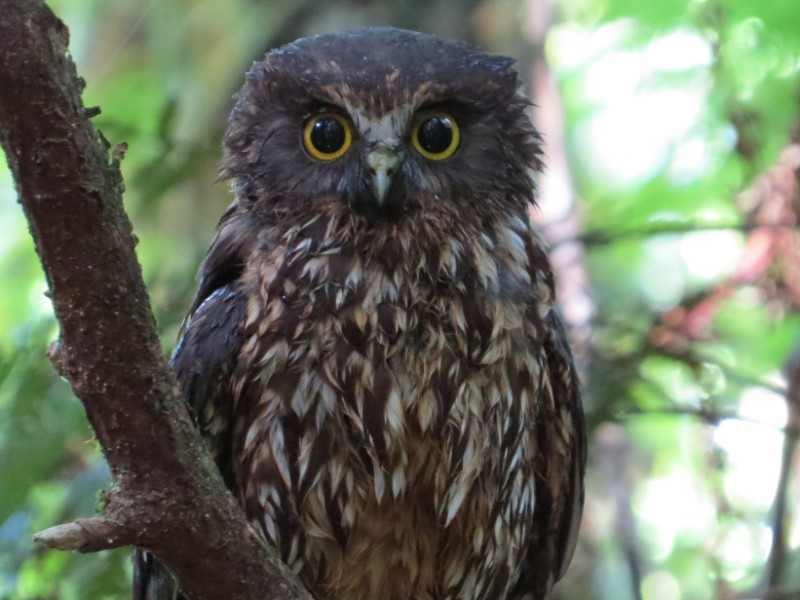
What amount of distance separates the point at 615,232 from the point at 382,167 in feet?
4.90

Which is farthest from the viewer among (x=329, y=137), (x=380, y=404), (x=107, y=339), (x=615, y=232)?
(x=615, y=232)

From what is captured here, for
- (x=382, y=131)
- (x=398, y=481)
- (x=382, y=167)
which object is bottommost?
(x=398, y=481)

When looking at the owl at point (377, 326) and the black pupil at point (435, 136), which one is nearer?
the owl at point (377, 326)

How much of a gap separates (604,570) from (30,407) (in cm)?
241

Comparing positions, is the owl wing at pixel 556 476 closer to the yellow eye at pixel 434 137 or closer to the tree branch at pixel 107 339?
the yellow eye at pixel 434 137

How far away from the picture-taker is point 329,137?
274cm

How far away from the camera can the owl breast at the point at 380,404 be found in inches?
102

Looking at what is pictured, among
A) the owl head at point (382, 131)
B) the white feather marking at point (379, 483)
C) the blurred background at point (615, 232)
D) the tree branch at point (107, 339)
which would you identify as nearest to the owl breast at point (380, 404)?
the white feather marking at point (379, 483)

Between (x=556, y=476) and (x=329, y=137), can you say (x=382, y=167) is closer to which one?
(x=329, y=137)

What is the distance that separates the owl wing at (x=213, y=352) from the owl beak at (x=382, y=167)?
40 cm

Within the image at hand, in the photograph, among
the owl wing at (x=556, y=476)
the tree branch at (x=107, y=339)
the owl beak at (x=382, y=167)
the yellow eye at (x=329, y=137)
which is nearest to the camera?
the tree branch at (x=107, y=339)

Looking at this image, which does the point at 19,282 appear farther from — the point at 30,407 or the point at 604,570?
the point at 604,570

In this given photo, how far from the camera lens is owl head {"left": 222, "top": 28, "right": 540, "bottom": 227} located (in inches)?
105

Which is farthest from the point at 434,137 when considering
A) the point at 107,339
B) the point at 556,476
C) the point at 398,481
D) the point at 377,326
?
the point at 107,339
